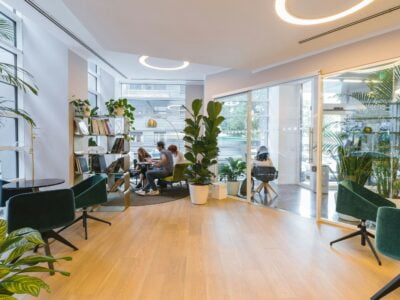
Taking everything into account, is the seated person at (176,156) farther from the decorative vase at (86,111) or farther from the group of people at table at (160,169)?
the decorative vase at (86,111)

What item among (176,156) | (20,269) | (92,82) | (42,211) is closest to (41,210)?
(42,211)

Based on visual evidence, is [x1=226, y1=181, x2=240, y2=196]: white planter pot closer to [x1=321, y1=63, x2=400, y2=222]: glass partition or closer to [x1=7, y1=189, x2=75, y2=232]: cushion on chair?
[x1=321, y1=63, x2=400, y2=222]: glass partition

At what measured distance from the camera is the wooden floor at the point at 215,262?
91.4 inches

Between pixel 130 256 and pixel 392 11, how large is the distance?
4.11 meters

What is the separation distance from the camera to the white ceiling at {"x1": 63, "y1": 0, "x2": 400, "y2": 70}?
2.76 meters

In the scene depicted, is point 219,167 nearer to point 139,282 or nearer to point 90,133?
point 90,133

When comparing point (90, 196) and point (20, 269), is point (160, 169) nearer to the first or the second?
point (90, 196)

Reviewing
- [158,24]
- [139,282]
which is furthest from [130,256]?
Answer: [158,24]

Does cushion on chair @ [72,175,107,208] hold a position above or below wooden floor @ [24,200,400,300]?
above

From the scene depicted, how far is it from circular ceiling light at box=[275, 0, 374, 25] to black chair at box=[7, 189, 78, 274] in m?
3.11

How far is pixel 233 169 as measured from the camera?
237 inches

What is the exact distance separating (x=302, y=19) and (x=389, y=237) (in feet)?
8.17

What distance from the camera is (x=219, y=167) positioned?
633 cm

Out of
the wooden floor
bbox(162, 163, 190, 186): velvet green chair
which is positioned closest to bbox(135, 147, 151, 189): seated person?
bbox(162, 163, 190, 186): velvet green chair
